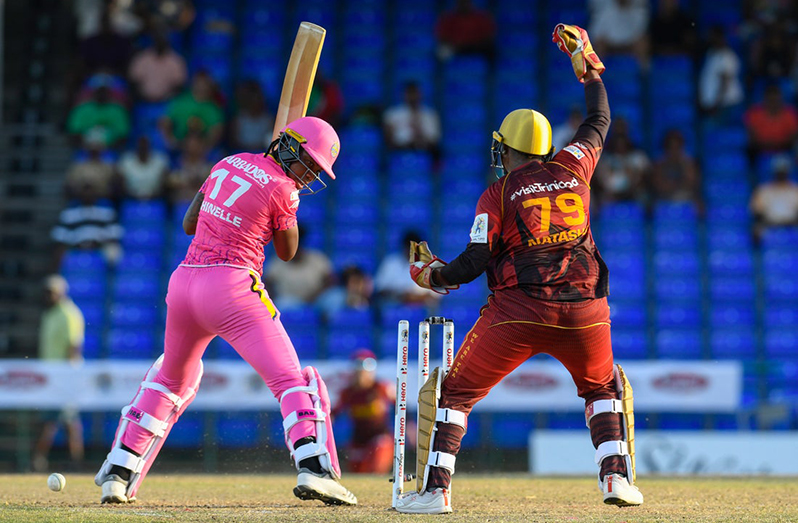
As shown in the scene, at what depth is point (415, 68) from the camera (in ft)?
55.4

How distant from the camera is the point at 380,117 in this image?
16344 mm

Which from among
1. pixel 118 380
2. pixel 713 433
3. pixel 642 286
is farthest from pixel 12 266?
pixel 713 433

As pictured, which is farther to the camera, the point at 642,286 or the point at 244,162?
the point at 642,286

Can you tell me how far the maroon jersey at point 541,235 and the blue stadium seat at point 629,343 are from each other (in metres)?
7.76

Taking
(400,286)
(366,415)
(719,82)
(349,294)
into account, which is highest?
(719,82)

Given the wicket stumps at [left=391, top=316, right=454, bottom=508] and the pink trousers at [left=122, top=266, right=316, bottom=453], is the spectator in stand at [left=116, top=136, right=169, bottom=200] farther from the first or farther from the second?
the wicket stumps at [left=391, top=316, right=454, bottom=508]

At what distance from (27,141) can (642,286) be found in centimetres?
926

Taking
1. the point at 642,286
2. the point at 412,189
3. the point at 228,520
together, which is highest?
the point at 412,189

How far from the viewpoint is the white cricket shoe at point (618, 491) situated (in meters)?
6.27

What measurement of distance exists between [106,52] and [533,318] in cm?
1208

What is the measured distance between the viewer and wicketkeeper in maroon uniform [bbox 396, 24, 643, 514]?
6207mm

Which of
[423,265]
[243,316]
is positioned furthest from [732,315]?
[243,316]

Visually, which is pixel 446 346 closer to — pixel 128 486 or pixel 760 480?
pixel 128 486

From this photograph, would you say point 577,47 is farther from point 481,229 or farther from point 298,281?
point 298,281
